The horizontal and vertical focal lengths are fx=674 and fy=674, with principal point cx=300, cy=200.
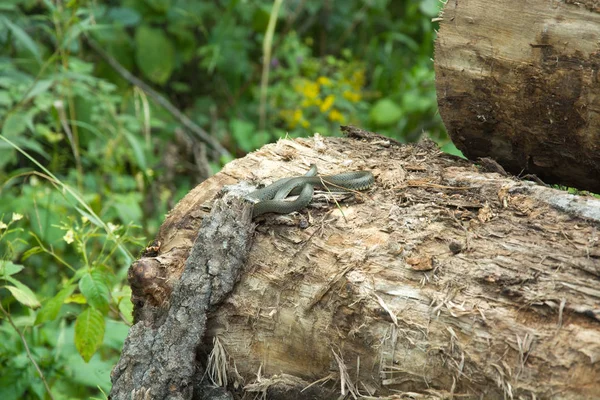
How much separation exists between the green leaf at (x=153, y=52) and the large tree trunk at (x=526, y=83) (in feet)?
15.7

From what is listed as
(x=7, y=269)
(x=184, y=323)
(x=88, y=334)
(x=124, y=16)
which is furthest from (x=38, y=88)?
(x=184, y=323)

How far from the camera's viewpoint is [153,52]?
303 inches

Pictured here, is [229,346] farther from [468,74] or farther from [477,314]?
[468,74]

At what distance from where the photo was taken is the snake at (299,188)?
3174 mm

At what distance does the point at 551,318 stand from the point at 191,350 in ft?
4.77

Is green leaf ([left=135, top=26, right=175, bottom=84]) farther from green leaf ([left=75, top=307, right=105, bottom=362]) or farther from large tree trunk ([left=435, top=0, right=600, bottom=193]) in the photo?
large tree trunk ([left=435, top=0, right=600, bottom=193])

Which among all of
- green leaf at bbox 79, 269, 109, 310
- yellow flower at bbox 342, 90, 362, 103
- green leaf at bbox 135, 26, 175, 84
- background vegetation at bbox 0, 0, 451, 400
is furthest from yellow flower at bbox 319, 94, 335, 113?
green leaf at bbox 79, 269, 109, 310

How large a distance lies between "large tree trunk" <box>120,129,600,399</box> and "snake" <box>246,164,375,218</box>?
59mm

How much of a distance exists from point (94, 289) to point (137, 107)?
7.84ft

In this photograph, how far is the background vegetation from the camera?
4.79m

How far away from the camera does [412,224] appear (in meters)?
2.95

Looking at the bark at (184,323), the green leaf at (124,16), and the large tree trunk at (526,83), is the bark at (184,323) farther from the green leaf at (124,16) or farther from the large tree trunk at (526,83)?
the green leaf at (124,16)

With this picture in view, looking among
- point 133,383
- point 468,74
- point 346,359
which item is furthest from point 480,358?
point 468,74

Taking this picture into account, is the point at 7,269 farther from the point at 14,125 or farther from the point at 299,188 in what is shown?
the point at 14,125
